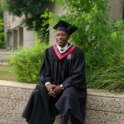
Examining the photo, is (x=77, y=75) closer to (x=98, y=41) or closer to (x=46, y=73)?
(x=46, y=73)

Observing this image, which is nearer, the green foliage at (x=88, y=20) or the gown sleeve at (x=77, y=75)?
the gown sleeve at (x=77, y=75)

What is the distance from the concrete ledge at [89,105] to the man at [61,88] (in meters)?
0.24

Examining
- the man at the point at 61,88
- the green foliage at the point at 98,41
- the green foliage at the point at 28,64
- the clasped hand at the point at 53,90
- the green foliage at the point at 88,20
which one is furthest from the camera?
the green foliage at the point at 28,64

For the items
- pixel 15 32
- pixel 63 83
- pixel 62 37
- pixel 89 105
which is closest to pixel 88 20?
pixel 62 37

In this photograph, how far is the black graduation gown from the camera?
12.5ft

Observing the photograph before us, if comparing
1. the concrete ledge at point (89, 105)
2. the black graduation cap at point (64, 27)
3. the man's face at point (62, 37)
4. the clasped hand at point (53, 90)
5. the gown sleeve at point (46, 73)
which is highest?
the black graduation cap at point (64, 27)

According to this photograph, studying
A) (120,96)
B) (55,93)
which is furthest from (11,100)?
(120,96)

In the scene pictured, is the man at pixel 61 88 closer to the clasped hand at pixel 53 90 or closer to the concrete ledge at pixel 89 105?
the clasped hand at pixel 53 90

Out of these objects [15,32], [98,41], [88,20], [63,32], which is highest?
[88,20]

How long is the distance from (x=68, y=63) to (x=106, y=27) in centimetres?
130

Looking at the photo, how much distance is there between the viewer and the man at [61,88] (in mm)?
3777

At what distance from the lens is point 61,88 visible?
394 centimetres

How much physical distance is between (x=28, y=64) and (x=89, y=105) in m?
1.52

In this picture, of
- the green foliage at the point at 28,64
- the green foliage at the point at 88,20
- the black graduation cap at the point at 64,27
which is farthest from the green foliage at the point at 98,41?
the green foliage at the point at 28,64
